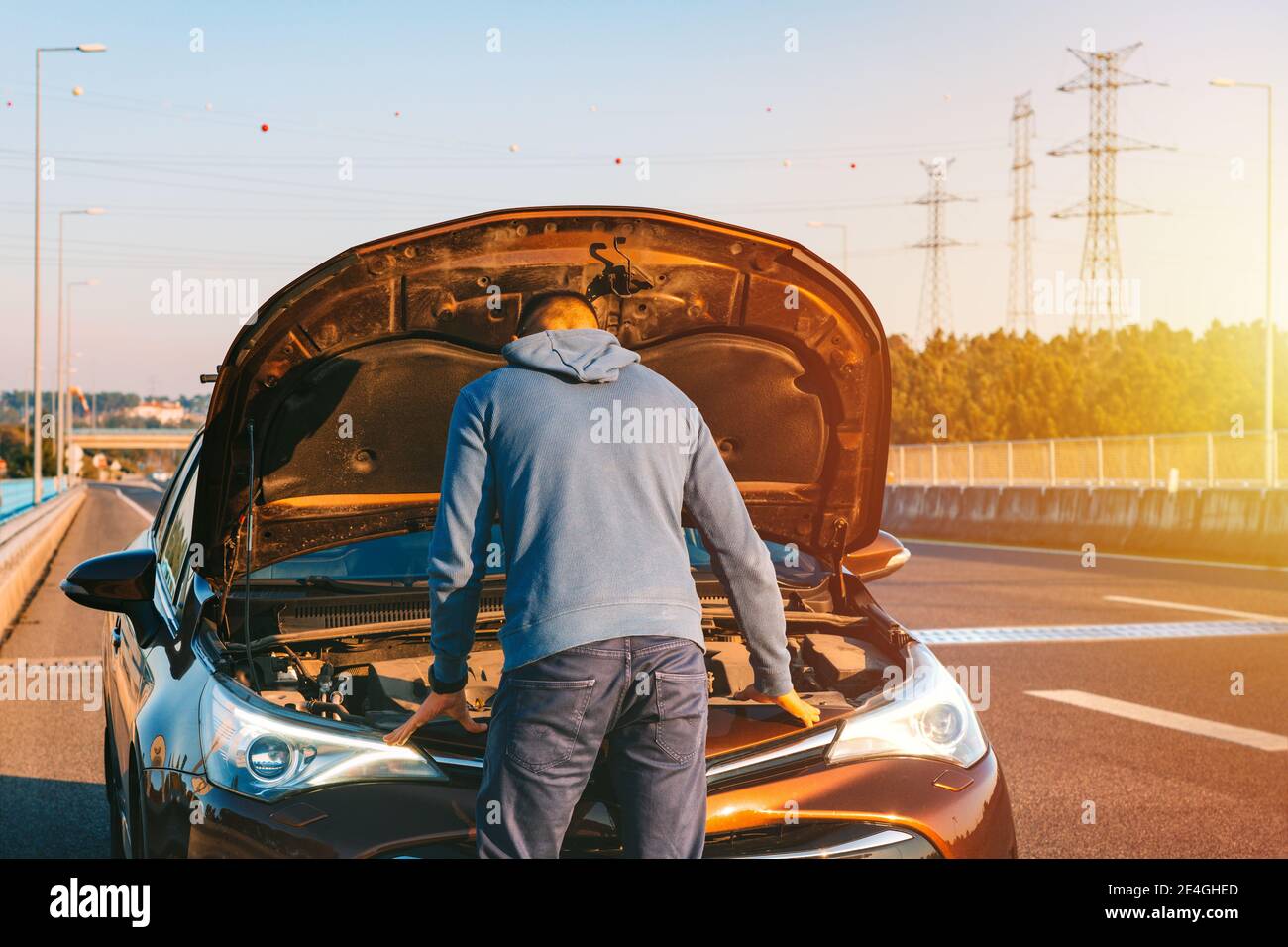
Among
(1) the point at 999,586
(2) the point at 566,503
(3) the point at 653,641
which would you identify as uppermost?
(2) the point at 566,503

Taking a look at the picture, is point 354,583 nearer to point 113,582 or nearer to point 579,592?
point 113,582

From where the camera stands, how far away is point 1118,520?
22844 mm

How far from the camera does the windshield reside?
16.0 feet

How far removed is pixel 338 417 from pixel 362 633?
684 mm

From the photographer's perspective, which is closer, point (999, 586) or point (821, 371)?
point (821, 371)

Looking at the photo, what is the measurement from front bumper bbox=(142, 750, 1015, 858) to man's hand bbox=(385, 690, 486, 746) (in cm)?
11

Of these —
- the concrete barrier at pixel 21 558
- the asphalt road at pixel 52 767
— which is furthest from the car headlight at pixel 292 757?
the concrete barrier at pixel 21 558

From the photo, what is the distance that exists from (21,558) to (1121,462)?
26085 millimetres

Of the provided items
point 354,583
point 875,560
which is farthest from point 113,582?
point 875,560

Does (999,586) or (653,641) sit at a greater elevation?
(653,641)

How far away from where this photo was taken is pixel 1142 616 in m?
13.6

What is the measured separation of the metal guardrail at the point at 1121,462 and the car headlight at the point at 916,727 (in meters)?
26.7
